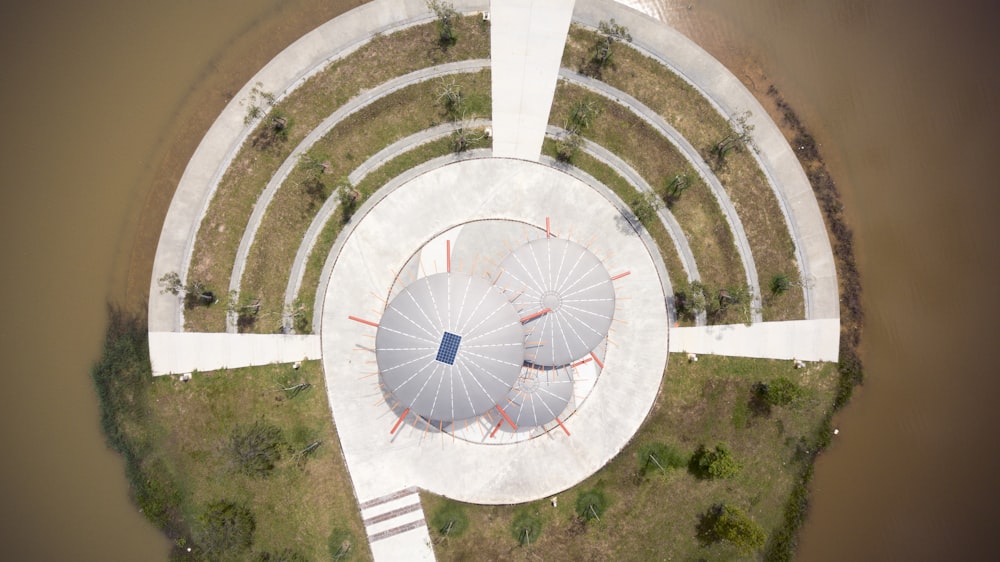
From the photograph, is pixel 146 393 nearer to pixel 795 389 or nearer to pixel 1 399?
pixel 1 399

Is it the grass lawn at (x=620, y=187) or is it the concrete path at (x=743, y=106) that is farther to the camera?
the concrete path at (x=743, y=106)

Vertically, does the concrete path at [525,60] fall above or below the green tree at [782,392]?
above

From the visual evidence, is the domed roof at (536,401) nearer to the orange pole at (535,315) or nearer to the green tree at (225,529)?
the orange pole at (535,315)

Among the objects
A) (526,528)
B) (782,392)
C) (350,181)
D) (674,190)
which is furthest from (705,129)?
(526,528)

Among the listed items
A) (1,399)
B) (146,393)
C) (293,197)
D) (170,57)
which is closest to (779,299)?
(293,197)

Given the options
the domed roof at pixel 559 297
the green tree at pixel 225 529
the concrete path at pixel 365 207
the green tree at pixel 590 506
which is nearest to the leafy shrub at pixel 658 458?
the green tree at pixel 590 506

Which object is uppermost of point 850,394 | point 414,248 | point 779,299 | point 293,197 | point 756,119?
point 756,119
